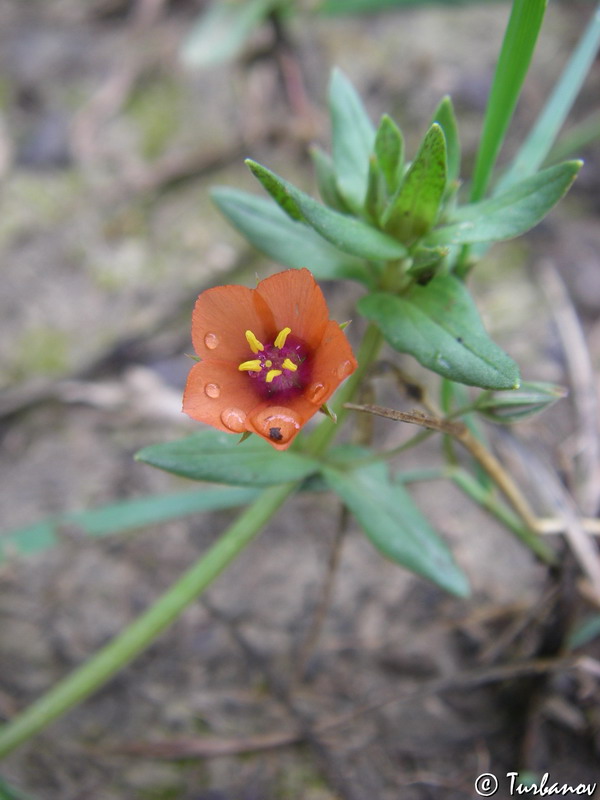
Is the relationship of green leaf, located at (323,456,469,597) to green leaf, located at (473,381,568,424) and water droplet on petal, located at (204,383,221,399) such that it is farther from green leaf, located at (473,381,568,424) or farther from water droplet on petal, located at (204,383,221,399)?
water droplet on petal, located at (204,383,221,399)

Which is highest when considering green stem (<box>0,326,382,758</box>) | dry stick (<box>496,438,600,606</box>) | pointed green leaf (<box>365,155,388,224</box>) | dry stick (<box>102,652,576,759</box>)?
pointed green leaf (<box>365,155,388,224</box>)

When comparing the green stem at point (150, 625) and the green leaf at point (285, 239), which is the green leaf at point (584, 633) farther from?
the green leaf at point (285, 239)

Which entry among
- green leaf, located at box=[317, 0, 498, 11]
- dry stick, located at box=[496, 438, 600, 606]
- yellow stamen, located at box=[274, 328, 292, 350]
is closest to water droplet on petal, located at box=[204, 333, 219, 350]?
yellow stamen, located at box=[274, 328, 292, 350]

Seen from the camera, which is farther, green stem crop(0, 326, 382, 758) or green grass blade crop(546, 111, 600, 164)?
green grass blade crop(546, 111, 600, 164)

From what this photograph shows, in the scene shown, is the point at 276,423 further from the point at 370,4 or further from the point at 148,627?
the point at 370,4

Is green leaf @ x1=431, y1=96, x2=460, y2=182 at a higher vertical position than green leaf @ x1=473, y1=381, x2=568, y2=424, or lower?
higher

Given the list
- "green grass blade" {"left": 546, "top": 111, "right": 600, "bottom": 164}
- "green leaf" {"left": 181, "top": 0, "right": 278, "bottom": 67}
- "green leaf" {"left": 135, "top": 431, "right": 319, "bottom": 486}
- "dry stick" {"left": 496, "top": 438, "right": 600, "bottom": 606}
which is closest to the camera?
"green leaf" {"left": 135, "top": 431, "right": 319, "bottom": 486}

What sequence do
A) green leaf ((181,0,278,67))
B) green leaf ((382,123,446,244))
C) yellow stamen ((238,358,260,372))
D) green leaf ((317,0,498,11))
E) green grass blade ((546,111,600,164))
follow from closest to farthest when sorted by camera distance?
green leaf ((382,123,446,244)), yellow stamen ((238,358,260,372)), green grass blade ((546,111,600,164)), green leaf ((317,0,498,11)), green leaf ((181,0,278,67))

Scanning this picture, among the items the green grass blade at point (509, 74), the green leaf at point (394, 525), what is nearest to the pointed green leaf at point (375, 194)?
the green grass blade at point (509, 74)
